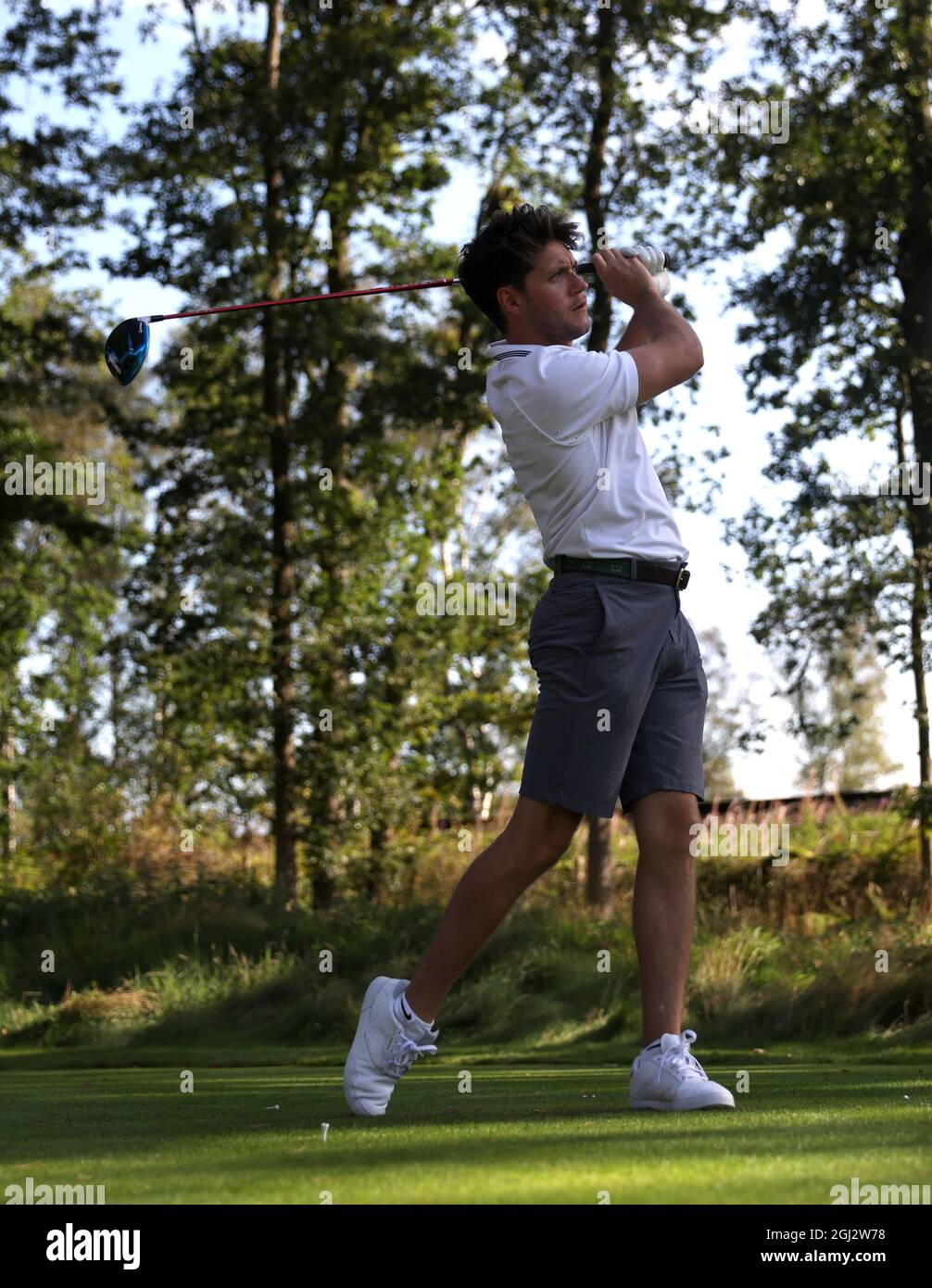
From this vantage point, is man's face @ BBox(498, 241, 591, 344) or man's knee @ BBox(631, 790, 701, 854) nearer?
man's knee @ BBox(631, 790, 701, 854)

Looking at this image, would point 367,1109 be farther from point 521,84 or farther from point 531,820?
point 521,84

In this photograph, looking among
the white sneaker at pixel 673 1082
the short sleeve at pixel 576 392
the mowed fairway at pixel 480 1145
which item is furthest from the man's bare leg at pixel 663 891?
the short sleeve at pixel 576 392

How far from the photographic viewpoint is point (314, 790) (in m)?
18.0

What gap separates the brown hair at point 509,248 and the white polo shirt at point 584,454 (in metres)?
0.27

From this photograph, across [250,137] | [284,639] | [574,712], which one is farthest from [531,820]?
[250,137]

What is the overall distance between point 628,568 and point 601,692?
0.31m

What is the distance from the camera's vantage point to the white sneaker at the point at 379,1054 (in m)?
3.86

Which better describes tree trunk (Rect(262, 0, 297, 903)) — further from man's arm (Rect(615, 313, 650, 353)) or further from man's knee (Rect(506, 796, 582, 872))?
man's knee (Rect(506, 796, 582, 872))

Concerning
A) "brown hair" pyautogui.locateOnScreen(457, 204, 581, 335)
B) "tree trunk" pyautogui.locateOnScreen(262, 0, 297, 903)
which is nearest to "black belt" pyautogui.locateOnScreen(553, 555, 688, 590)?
"brown hair" pyautogui.locateOnScreen(457, 204, 581, 335)

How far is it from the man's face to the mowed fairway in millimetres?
1924

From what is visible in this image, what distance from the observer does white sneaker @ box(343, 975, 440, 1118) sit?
3859 millimetres

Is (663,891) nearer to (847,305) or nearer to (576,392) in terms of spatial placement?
(576,392)

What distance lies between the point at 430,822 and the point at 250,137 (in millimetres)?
8154

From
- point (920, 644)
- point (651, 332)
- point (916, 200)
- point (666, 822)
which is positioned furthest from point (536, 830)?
point (916, 200)
